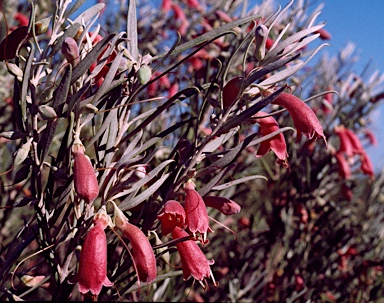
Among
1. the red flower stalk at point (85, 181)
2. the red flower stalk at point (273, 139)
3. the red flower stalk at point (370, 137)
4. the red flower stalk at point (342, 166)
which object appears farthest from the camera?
the red flower stalk at point (370, 137)

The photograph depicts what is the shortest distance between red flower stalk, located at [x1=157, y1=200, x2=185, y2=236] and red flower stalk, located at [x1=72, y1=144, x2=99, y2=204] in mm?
104

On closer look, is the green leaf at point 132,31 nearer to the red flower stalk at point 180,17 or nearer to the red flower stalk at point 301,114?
the red flower stalk at point 301,114

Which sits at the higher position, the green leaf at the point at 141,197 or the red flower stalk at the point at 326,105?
the red flower stalk at the point at 326,105

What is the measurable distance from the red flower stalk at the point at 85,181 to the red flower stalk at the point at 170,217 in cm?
10

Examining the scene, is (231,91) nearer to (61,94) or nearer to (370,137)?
(61,94)

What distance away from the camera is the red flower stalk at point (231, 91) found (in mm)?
656

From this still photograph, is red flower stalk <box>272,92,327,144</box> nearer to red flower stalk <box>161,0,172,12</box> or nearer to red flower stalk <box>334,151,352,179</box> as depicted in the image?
red flower stalk <box>334,151,352,179</box>

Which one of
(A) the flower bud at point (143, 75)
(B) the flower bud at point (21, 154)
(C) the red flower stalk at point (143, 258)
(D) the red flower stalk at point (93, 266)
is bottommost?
(D) the red flower stalk at point (93, 266)

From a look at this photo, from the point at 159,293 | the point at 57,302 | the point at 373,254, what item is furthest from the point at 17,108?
the point at 373,254

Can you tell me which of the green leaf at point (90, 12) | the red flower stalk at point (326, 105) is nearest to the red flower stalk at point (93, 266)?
the green leaf at point (90, 12)

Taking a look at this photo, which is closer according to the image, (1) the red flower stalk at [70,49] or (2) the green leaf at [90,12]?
(1) the red flower stalk at [70,49]

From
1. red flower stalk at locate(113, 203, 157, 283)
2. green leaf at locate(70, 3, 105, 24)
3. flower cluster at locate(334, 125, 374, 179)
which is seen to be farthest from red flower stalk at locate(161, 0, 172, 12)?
red flower stalk at locate(113, 203, 157, 283)

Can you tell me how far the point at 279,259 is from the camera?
1.96 m

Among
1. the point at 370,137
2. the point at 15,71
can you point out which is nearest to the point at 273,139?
the point at 15,71
